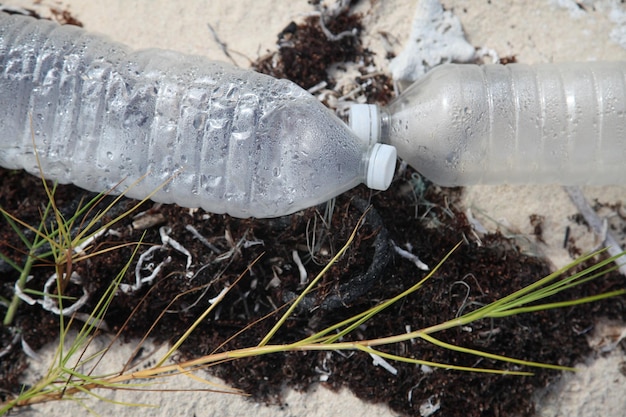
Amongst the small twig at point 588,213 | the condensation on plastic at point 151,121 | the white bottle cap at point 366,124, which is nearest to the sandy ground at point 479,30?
the small twig at point 588,213

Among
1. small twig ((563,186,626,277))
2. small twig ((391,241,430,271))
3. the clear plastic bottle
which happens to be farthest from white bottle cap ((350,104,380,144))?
small twig ((563,186,626,277))

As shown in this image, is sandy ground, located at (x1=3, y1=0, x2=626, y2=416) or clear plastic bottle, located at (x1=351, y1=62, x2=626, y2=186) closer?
clear plastic bottle, located at (x1=351, y1=62, x2=626, y2=186)

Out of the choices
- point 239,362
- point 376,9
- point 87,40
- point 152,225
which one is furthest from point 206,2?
point 239,362

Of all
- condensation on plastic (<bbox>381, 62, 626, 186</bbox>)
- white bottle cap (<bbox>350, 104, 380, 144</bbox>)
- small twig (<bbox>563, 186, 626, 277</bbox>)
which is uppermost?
white bottle cap (<bbox>350, 104, 380, 144</bbox>)

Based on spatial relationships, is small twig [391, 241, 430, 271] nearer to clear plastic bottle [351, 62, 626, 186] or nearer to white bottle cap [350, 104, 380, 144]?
clear plastic bottle [351, 62, 626, 186]

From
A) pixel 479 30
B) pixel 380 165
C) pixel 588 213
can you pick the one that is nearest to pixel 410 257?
pixel 380 165

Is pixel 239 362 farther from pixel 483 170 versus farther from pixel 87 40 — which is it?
pixel 87 40

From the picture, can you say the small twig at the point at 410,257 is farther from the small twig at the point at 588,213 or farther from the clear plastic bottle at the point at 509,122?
the small twig at the point at 588,213
